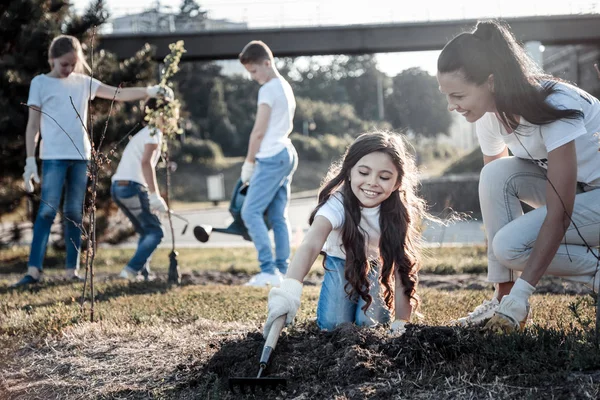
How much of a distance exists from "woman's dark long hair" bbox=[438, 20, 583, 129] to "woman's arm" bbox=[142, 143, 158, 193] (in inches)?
146

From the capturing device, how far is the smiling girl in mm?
3209

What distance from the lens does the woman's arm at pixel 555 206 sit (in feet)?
10.5

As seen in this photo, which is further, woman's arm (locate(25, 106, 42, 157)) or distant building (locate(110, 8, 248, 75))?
distant building (locate(110, 8, 248, 75))

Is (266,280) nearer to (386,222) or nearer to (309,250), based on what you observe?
(386,222)

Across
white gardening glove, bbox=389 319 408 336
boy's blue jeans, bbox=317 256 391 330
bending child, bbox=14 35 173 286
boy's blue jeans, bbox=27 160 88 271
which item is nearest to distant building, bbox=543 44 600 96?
bending child, bbox=14 35 173 286

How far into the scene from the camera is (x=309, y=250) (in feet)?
10.9

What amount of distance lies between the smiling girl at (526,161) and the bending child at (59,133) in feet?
11.6

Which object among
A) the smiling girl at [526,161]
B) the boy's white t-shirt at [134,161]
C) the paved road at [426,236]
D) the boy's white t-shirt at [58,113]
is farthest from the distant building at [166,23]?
the smiling girl at [526,161]

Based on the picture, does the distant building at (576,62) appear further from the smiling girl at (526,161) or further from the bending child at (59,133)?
the smiling girl at (526,161)

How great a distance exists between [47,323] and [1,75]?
6.08m

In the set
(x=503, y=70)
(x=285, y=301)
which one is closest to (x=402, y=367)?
(x=285, y=301)

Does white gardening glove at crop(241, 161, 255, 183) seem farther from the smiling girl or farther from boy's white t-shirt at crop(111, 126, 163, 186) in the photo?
the smiling girl

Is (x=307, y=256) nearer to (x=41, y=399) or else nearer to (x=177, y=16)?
(x=41, y=399)

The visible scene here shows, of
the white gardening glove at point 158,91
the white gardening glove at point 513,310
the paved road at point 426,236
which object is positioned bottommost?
the paved road at point 426,236
